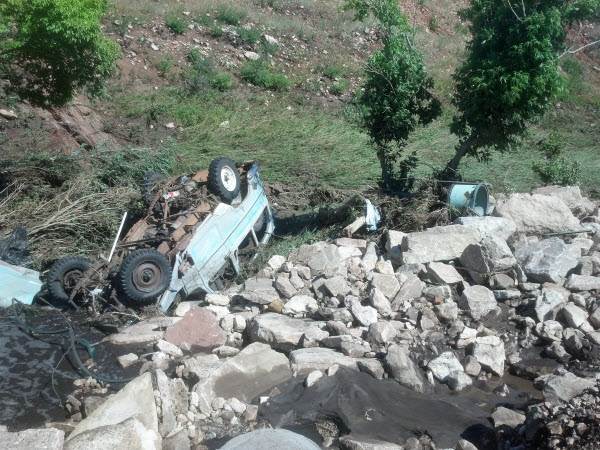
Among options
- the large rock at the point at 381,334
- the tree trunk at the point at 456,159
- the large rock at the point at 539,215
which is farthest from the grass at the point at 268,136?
the large rock at the point at 381,334

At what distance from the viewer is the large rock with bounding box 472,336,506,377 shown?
6.83m

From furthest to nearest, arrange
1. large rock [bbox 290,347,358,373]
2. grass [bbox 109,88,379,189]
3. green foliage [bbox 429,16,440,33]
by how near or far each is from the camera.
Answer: green foliage [bbox 429,16,440,33] → grass [bbox 109,88,379,189] → large rock [bbox 290,347,358,373]

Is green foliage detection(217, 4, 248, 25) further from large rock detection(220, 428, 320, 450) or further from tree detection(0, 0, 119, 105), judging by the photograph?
large rock detection(220, 428, 320, 450)

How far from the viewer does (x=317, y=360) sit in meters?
6.59

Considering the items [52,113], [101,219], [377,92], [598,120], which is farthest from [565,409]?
[598,120]

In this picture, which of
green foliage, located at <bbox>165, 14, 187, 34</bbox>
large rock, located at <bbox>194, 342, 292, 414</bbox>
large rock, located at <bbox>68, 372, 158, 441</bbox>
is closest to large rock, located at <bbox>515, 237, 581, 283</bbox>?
large rock, located at <bbox>194, 342, 292, 414</bbox>

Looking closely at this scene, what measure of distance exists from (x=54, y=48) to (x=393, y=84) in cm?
492

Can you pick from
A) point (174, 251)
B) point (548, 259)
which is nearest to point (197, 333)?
point (174, 251)

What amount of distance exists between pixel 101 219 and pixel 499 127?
5584mm

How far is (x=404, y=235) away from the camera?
8.77 m

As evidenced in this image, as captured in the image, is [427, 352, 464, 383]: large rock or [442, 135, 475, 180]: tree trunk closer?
[427, 352, 464, 383]: large rock

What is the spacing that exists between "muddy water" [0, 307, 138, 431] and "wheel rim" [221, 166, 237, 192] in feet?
7.78

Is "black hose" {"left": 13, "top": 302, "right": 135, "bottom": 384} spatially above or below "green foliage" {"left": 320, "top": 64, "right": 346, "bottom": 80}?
below

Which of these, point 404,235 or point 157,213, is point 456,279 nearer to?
point 404,235
